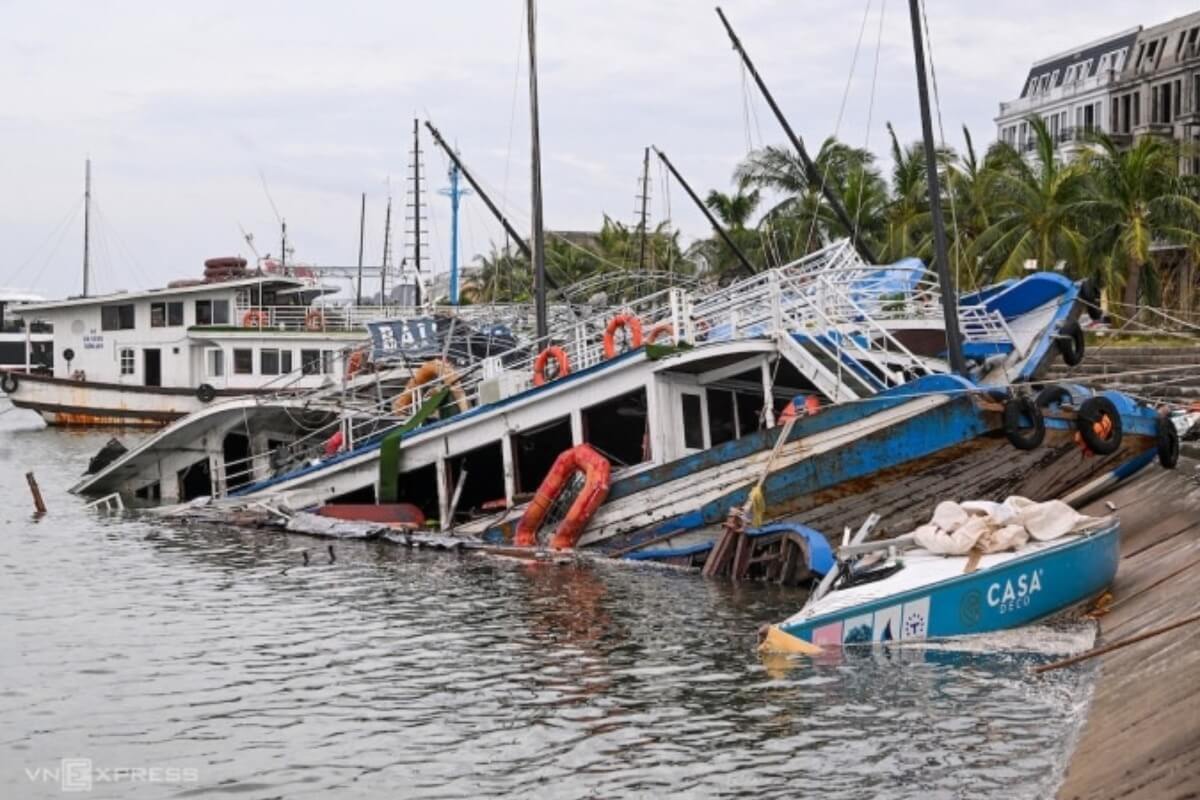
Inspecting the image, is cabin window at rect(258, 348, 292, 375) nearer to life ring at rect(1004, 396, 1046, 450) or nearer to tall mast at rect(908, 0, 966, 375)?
tall mast at rect(908, 0, 966, 375)

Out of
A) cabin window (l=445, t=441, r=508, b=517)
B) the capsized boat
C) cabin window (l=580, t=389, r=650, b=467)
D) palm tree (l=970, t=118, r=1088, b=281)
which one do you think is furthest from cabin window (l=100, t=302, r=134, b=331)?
the capsized boat

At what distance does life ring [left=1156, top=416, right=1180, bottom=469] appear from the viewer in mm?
18750

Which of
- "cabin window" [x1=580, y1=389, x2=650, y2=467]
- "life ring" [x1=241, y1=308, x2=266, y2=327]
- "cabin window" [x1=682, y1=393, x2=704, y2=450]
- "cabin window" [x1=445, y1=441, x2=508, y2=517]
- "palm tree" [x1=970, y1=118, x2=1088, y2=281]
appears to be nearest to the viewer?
"cabin window" [x1=682, y1=393, x2=704, y2=450]

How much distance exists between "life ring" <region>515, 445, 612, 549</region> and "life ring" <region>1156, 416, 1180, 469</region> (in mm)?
7767

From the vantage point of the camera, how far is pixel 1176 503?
18.0 meters

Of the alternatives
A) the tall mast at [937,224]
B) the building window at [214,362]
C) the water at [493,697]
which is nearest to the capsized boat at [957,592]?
the water at [493,697]

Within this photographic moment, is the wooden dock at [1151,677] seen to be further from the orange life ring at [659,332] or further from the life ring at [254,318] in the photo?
the life ring at [254,318]

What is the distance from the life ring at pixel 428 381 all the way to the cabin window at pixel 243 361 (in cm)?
2790

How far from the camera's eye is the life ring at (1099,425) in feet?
60.6

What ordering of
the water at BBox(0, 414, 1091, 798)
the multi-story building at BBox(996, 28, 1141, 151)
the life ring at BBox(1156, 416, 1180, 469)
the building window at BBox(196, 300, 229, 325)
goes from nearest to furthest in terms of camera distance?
the water at BBox(0, 414, 1091, 798) → the life ring at BBox(1156, 416, 1180, 469) → the building window at BBox(196, 300, 229, 325) → the multi-story building at BBox(996, 28, 1141, 151)

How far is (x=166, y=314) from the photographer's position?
5919cm

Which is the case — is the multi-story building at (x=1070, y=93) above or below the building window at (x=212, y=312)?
above

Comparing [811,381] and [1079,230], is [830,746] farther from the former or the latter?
[1079,230]

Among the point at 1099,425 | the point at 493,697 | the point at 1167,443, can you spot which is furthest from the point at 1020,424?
the point at 493,697
